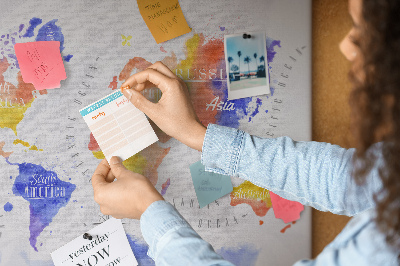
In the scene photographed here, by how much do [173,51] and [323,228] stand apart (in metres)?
0.63

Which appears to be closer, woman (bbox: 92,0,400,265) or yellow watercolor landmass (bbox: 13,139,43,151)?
woman (bbox: 92,0,400,265)

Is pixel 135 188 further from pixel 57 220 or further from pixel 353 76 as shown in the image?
pixel 353 76

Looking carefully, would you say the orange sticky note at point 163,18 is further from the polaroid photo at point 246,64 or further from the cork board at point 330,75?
the cork board at point 330,75

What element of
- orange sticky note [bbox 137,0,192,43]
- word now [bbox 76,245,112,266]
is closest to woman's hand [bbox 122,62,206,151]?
orange sticky note [bbox 137,0,192,43]

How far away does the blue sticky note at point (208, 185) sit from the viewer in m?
0.83

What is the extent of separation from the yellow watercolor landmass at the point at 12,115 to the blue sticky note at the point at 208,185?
0.41 m

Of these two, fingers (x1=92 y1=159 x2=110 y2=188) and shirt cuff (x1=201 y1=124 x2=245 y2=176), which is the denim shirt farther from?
fingers (x1=92 y1=159 x2=110 y2=188)

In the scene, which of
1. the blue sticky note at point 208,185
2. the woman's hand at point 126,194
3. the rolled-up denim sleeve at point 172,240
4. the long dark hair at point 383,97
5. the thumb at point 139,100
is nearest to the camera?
the long dark hair at point 383,97

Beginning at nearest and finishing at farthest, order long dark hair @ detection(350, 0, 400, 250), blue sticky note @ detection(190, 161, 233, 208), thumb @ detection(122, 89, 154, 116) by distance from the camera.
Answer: long dark hair @ detection(350, 0, 400, 250) → thumb @ detection(122, 89, 154, 116) → blue sticky note @ detection(190, 161, 233, 208)

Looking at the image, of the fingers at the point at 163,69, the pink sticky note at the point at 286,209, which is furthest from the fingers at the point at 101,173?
the pink sticky note at the point at 286,209

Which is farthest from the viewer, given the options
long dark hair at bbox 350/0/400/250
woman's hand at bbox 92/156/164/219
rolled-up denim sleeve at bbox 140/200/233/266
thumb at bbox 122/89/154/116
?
thumb at bbox 122/89/154/116

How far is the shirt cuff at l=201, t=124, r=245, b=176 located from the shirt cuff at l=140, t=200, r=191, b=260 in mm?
150

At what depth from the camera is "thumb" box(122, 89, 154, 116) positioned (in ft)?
2.33

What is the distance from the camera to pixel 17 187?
773mm
